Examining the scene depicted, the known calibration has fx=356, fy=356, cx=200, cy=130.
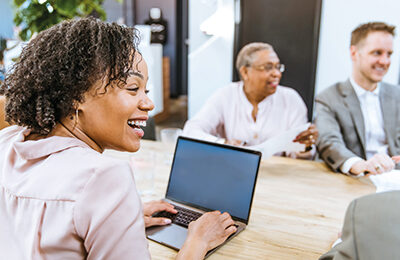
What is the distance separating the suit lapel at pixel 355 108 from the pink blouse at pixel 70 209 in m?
1.67

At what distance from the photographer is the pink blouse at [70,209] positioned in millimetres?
664

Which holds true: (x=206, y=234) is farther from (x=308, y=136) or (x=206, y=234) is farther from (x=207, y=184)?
(x=308, y=136)

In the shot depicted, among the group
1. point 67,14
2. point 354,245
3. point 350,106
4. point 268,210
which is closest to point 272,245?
point 268,210

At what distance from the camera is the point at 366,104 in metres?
2.19

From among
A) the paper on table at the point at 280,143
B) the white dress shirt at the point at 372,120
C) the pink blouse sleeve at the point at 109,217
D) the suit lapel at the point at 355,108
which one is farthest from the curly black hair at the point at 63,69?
the white dress shirt at the point at 372,120

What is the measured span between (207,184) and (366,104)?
1.41 metres

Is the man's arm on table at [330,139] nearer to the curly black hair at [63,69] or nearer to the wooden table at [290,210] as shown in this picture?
the wooden table at [290,210]

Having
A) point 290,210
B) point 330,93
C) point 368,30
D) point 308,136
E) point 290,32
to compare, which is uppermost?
point 368,30

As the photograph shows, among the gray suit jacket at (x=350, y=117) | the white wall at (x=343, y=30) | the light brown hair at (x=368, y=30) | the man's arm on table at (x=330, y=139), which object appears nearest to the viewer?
the man's arm on table at (x=330, y=139)

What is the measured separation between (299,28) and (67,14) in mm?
2367

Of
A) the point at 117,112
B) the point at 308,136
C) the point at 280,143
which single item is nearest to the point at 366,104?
the point at 308,136

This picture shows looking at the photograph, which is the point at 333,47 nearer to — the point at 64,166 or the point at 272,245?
the point at 272,245

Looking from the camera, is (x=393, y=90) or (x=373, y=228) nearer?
(x=373, y=228)

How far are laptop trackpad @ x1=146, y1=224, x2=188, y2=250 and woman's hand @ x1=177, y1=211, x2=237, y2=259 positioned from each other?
63 millimetres
